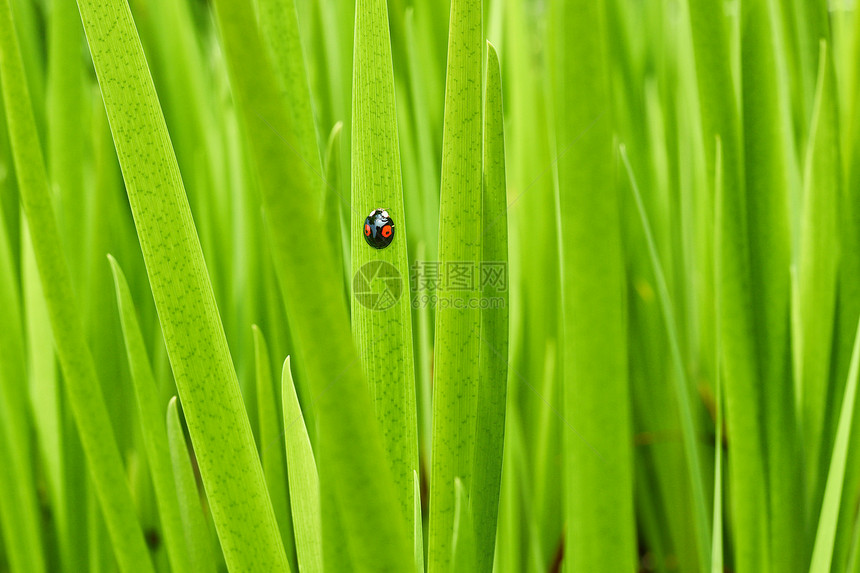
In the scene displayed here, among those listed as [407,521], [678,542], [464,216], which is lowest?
[678,542]

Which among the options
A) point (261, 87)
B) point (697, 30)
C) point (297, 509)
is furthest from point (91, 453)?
point (697, 30)

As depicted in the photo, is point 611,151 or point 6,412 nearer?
point 611,151

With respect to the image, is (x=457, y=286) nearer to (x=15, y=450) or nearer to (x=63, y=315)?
(x=63, y=315)

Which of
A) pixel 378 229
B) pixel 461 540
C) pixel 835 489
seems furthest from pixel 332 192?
pixel 835 489

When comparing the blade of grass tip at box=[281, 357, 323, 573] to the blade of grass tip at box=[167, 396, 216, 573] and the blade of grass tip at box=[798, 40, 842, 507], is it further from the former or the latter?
the blade of grass tip at box=[798, 40, 842, 507]

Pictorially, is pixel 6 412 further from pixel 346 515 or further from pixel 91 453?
pixel 346 515

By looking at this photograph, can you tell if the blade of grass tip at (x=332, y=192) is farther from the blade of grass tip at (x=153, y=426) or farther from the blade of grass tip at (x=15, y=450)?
the blade of grass tip at (x=15, y=450)

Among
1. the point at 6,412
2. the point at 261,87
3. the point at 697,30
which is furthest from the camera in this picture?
the point at 6,412
